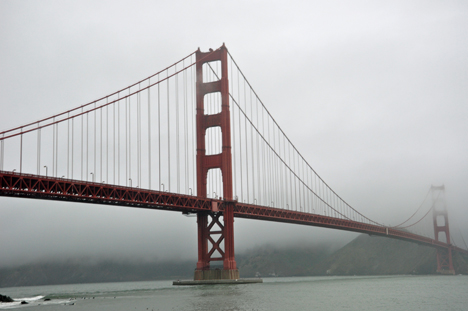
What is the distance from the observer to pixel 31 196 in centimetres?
4550

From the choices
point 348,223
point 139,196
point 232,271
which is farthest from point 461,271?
point 139,196

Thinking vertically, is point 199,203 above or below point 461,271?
above

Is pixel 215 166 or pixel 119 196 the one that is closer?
pixel 119 196

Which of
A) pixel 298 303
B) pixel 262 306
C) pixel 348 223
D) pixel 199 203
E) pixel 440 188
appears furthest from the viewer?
pixel 440 188

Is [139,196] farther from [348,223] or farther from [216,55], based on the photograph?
[348,223]

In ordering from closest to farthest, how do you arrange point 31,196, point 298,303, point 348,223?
point 298,303
point 31,196
point 348,223

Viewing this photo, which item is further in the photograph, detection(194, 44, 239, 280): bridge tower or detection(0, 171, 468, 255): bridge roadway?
detection(194, 44, 239, 280): bridge tower

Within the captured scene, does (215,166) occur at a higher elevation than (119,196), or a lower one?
higher

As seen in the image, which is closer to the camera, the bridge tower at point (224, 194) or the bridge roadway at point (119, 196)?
the bridge roadway at point (119, 196)

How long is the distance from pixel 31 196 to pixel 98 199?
19.7ft

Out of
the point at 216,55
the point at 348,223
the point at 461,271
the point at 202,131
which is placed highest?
the point at 216,55

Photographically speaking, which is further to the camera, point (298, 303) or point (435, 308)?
point (298, 303)

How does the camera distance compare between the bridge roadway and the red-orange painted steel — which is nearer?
the bridge roadway

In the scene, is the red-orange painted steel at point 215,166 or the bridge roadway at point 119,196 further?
the red-orange painted steel at point 215,166
